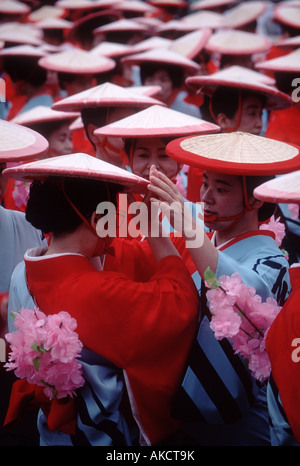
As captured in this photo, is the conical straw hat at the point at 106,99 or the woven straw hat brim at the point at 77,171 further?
the conical straw hat at the point at 106,99

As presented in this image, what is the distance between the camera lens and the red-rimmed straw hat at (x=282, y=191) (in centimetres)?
181

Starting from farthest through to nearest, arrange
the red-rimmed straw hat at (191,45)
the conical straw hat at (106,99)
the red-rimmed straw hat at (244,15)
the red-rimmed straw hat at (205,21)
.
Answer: the red-rimmed straw hat at (205,21)
the red-rimmed straw hat at (244,15)
the red-rimmed straw hat at (191,45)
the conical straw hat at (106,99)

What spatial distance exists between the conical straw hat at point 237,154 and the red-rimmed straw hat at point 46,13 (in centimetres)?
901

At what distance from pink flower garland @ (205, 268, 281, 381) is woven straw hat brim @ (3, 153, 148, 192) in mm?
451

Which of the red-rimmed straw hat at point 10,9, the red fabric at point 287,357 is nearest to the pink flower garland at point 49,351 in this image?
the red fabric at point 287,357

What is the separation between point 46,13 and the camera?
35.1 feet

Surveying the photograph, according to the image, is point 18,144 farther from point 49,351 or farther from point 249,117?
point 249,117

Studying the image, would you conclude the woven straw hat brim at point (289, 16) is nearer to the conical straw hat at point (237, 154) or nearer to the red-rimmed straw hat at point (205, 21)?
the red-rimmed straw hat at point (205, 21)

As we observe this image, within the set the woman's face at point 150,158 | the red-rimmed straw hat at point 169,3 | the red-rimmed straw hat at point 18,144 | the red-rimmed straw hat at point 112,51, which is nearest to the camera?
the red-rimmed straw hat at point 18,144

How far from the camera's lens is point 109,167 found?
2039 mm

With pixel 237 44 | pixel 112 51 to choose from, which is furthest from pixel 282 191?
pixel 112 51

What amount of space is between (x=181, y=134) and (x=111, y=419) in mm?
1728

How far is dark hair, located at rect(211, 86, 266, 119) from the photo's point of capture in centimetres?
404

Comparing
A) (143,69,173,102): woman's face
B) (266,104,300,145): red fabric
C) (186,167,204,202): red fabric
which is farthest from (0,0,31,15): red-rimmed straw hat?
(186,167,204,202): red fabric
